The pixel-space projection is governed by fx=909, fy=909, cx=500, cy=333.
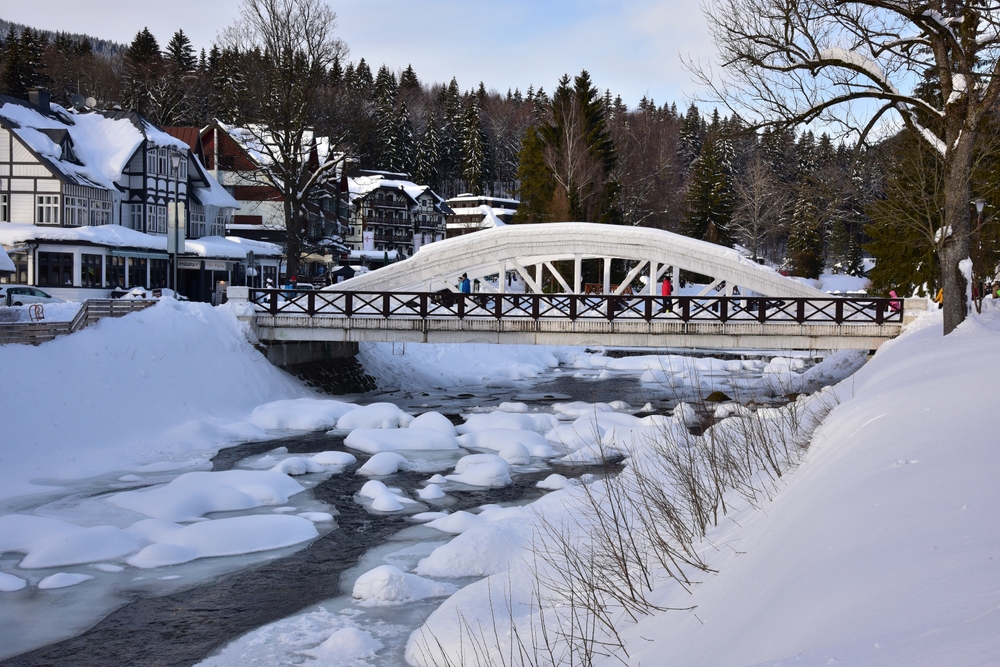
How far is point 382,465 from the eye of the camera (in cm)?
1711

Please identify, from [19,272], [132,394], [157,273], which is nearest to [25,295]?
[19,272]

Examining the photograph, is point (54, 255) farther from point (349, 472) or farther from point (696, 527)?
point (696, 527)

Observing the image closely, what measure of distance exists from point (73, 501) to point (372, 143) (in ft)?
91.3

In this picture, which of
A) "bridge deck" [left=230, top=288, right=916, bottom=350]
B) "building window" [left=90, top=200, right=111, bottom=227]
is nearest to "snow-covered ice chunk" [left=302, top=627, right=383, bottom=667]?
"bridge deck" [left=230, top=288, right=916, bottom=350]

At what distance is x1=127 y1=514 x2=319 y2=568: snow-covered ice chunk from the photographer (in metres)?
11.7

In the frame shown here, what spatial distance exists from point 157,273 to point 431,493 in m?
32.2

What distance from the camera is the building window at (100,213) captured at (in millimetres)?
40781

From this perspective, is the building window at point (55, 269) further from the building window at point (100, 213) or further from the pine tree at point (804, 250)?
the pine tree at point (804, 250)

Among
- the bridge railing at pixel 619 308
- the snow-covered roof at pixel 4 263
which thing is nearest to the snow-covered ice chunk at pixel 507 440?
the bridge railing at pixel 619 308

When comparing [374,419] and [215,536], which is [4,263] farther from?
[215,536]

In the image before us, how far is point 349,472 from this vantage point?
17.2 metres

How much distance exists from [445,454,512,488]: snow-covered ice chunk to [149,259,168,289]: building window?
97.8 ft

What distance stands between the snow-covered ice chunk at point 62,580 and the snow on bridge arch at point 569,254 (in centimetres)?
1827

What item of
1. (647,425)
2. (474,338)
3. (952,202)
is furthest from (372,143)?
(952,202)
